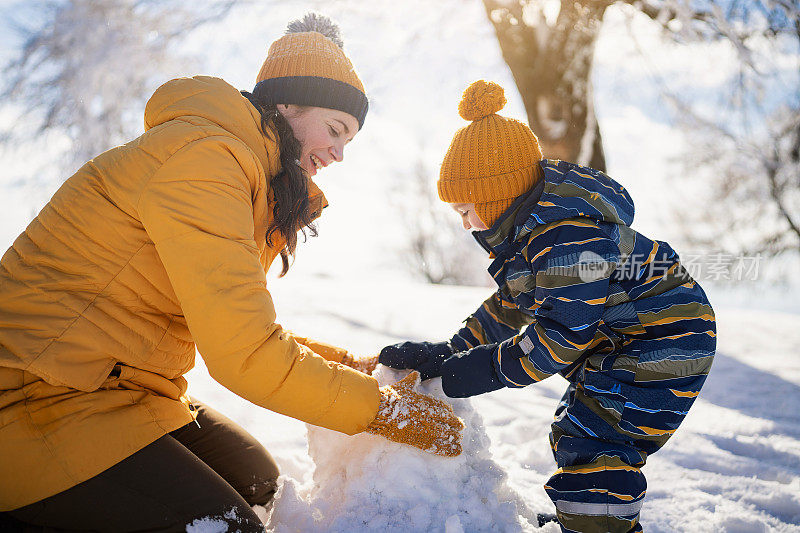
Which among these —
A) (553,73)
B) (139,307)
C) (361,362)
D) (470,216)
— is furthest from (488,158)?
(553,73)

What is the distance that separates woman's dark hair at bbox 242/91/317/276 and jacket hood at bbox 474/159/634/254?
637 mm

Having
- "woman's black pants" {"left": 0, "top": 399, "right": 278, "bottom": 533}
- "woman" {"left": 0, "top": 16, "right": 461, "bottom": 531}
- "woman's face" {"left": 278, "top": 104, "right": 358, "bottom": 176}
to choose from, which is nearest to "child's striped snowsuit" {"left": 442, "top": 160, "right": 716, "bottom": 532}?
"woman" {"left": 0, "top": 16, "right": 461, "bottom": 531}

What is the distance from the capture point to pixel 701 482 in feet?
7.48

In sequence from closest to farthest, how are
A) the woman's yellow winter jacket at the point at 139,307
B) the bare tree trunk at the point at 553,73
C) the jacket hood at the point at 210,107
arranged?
the woman's yellow winter jacket at the point at 139,307
the jacket hood at the point at 210,107
the bare tree trunk at the point at 553,73

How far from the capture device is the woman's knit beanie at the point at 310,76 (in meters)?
1.75

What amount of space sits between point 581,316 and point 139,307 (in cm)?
124

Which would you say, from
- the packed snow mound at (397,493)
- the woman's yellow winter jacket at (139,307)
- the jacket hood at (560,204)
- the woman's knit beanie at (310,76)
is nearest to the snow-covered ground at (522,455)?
the packed snow mound at (397,493)

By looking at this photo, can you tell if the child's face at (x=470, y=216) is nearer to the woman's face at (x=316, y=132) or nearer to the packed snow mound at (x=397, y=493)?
the woman's face at (x=316, y=132)

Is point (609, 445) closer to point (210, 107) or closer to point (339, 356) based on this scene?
point (339, 356)

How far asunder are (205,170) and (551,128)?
4.94m

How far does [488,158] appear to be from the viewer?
1.81 m

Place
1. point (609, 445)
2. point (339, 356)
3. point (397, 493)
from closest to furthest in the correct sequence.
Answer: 1. point (397, 493)
2. point (609, 445)
3. point (339, 356)

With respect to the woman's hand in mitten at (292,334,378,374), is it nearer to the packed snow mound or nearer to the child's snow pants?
the packed snow mound

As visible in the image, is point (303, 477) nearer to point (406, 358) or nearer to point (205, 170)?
point (406, 358)
